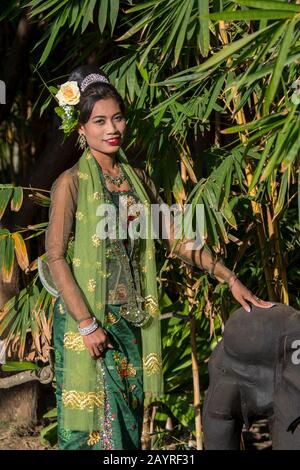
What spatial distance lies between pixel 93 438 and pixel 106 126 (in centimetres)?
95

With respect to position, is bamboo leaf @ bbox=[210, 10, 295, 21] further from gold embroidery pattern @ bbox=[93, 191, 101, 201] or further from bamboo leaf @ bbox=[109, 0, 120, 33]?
bamboo leaf @ bbox=[109, 0, 120, 33]

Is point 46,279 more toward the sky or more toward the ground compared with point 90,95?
more toward the ground

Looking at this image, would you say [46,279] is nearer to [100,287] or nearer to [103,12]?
[100,287]

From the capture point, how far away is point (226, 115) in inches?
163

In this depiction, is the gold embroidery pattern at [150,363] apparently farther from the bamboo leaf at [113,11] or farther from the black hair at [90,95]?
the bamboo leaf at [113,11]

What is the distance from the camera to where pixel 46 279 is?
329cm

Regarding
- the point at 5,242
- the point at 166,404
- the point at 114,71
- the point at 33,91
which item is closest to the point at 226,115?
the point at 114,71

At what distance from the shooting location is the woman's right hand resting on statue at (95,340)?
304 cm

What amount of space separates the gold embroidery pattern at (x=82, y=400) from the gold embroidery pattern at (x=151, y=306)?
0.29 m

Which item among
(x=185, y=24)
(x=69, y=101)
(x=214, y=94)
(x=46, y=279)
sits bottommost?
(x=46, y=279)

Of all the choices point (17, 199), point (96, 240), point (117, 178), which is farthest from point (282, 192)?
point (17, 199)

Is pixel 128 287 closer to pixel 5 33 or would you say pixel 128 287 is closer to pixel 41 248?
pixel 41 248

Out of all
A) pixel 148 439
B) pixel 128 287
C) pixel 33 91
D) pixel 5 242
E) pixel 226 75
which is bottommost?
pixel 148 439

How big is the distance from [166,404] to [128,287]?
5.55ft
